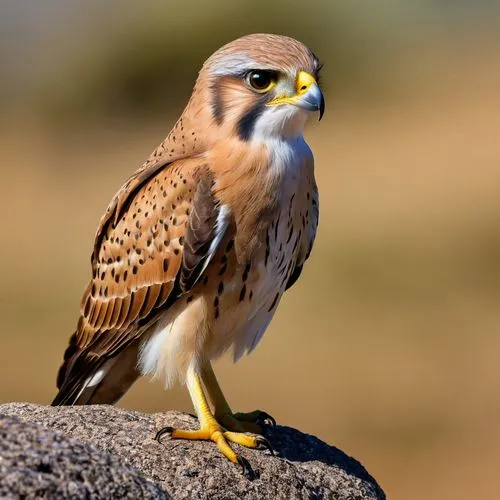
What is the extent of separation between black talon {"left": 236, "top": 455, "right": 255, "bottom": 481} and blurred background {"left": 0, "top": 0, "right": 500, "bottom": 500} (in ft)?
24.8

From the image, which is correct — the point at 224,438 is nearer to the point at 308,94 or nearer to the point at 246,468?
the point at 246,468

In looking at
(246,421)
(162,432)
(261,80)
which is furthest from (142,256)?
(162,432)

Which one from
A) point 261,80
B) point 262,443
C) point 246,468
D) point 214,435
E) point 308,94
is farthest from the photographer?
point 261,80

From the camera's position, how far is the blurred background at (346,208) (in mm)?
16125

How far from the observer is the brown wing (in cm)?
721

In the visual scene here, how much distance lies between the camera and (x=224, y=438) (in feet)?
22.4

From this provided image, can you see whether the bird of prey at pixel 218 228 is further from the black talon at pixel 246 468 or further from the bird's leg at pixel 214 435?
the black talon at pixel 246 468

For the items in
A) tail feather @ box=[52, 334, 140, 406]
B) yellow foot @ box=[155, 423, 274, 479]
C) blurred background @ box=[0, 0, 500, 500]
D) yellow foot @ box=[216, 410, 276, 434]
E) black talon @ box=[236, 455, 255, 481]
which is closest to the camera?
black talon @ box=[236, 455, 255, 481]

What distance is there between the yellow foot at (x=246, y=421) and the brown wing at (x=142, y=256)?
0.59m

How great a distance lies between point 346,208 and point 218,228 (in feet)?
53.5

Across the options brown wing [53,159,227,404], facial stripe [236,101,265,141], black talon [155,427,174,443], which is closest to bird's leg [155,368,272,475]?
black talon [155,427,174,443]

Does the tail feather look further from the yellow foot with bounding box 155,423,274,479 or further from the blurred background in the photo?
the blurred background

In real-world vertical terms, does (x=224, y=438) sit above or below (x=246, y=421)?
below

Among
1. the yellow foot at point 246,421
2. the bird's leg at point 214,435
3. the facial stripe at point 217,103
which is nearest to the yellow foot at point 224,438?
the bird's leg at point 214,435
